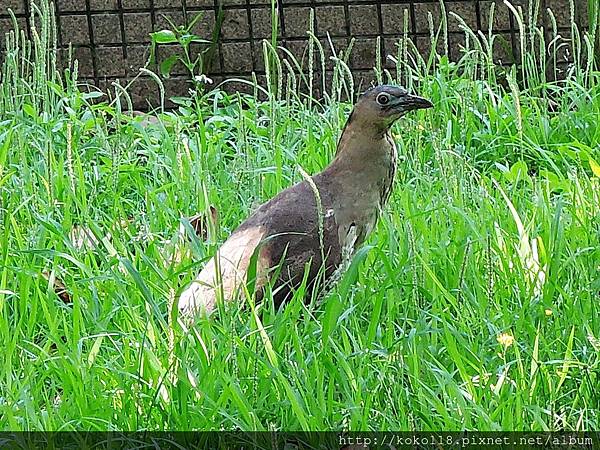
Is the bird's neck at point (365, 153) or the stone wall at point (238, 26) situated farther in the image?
the stone wall at point (238, 26)

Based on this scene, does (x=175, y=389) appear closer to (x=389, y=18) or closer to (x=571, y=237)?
(x=571, y=237)

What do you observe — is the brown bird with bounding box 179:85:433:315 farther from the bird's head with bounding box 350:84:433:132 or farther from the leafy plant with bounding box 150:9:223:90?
the leafy plant with bounding box 150:9:223:90

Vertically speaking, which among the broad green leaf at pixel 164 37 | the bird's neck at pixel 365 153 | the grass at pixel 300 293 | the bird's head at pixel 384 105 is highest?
the broad green leaf at pixel 164 37

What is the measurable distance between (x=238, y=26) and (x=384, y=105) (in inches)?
78.5

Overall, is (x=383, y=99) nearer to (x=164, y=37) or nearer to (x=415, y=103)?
(x=415, y=103)

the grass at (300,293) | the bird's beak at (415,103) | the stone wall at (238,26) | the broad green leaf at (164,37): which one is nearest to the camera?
the grass at (300,293)

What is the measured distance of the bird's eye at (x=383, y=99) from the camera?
2.95m

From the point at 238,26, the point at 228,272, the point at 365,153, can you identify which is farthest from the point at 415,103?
the point at 238,26

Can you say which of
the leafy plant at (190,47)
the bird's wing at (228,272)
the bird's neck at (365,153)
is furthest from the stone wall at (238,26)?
the bird's wing at (228,272)

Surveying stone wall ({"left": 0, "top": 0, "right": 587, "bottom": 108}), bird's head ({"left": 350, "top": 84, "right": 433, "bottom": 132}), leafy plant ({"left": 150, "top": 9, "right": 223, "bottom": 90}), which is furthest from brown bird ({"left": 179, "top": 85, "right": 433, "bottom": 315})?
stone wall ({"left": 0, "top": 0, "right": 587, "bottom": 108})

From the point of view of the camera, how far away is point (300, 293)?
2.52 m

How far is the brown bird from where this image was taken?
106 inches

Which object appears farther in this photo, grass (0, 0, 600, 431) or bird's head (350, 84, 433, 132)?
bird's head (350, 84, 433, 132)

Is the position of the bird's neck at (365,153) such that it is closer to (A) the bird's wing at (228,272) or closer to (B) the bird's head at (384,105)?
(B) the bird's head at (384,105)
